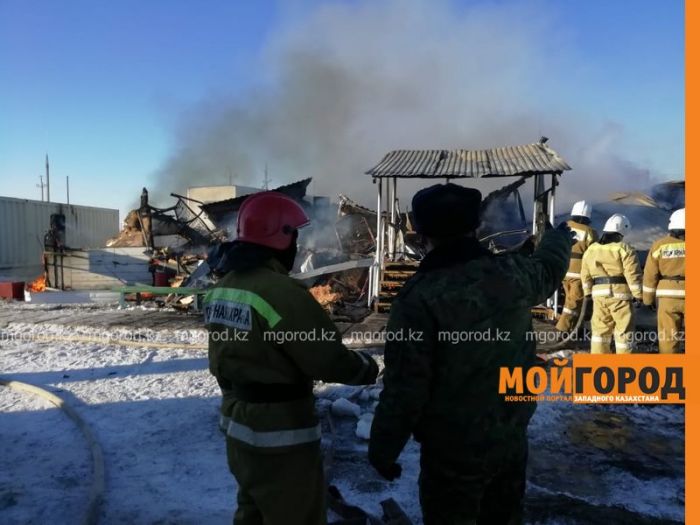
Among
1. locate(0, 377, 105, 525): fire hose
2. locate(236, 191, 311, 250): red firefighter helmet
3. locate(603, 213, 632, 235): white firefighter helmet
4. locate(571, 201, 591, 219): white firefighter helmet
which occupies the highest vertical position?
locate(571, 201, 591, 219): white firefighter helmet

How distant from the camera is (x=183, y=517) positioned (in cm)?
289

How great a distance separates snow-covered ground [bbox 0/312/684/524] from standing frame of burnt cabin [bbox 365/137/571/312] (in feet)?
13.6

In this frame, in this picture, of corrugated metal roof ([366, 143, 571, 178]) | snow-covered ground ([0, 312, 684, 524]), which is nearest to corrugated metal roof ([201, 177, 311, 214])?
corrugated metal roof ([366, 143, 571, 178])

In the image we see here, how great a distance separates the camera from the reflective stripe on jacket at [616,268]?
5223 millimetres

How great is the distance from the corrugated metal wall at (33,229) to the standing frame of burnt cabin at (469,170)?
16379mm

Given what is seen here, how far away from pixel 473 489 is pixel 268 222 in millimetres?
1309

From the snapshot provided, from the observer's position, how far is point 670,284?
5176 mm

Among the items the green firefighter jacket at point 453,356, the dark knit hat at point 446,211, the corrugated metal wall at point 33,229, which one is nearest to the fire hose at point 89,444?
the green firefighter jacket at point 453,356

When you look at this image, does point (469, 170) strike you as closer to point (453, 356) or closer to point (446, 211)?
point (446, 211)

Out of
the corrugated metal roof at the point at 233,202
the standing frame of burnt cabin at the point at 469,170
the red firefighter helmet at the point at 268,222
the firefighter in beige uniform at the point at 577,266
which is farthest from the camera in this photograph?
the corrugated metal roof at the point at 233,202

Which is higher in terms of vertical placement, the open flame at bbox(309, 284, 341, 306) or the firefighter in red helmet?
the firefighter in red helmet

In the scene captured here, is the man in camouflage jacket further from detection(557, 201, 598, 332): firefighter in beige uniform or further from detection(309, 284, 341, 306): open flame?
detection(309, 284, 341, 306): open flame

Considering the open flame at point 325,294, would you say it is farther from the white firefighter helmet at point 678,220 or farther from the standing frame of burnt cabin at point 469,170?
the white firefighter helmet at point 678,220

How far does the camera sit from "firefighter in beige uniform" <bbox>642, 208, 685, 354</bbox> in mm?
5137
